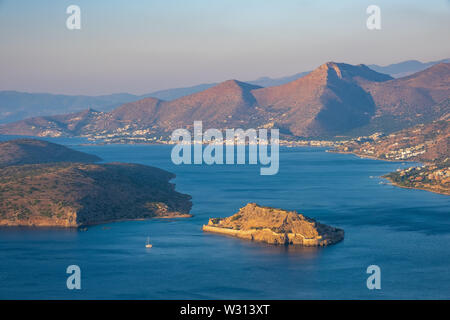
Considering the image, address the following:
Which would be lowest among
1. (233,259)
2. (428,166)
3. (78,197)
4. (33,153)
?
(233,259)

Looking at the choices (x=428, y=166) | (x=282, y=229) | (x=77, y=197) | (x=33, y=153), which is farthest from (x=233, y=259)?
(x=33, y=153)

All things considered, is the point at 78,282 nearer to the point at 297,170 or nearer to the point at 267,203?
the point at 267,203

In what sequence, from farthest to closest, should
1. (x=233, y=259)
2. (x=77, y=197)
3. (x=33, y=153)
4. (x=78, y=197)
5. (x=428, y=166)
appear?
1. (x=33, y=153)
2. (x=428, y=166)
3. (x=78, y=197)
4. (x=77, y=197)
5. (x=233, y=259)

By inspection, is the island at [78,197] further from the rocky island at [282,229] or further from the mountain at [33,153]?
the mountain at [33,153]

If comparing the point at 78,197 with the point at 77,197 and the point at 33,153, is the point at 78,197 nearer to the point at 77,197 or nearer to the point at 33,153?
the point at 77,197
